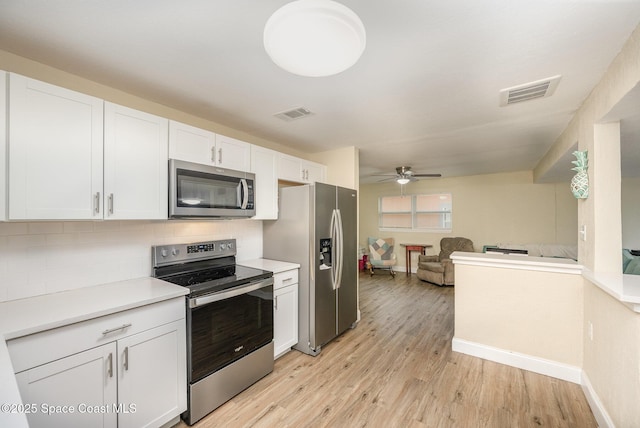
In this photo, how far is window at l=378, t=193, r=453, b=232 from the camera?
6.57 m

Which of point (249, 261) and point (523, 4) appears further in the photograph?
point (249, 261)

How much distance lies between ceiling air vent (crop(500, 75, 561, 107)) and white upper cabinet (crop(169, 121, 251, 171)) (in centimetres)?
227

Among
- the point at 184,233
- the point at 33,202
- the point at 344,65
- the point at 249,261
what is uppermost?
the point at 344,65

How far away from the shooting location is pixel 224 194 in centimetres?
239

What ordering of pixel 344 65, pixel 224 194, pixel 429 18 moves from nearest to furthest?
pixel 344 65 < pixel 429 18 < pixel 224 194

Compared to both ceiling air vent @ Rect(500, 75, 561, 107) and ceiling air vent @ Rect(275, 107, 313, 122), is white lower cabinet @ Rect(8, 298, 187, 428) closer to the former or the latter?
ceiling air vent @ Rect(275, 107, 313, 122)

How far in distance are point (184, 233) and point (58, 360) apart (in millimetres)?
1272

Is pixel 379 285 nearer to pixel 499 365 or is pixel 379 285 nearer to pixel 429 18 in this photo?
pixel 499 365

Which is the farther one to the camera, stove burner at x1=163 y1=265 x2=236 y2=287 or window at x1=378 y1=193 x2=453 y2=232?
window at x1=378 y1=193 x2=453 y2=232

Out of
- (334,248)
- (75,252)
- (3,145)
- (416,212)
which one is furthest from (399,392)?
(416,212)

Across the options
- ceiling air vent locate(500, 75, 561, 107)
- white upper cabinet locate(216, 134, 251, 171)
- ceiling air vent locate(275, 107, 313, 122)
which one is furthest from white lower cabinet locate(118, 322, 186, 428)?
ceiling air vent locate(500, 75, 561, 107)

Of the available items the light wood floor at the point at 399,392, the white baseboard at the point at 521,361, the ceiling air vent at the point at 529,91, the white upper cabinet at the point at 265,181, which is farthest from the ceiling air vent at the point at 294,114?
the white baseboard at the point at 521,361

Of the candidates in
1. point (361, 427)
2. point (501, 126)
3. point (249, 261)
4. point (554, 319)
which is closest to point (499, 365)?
point (554, 319)

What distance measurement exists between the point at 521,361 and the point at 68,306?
141 inches
